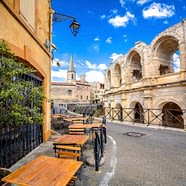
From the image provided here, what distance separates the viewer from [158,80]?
569 inches

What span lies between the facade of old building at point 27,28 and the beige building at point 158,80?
891cm

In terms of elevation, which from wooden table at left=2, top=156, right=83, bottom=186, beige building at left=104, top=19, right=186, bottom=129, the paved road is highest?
beige building at left=104, top=19, right=186, bottom=129

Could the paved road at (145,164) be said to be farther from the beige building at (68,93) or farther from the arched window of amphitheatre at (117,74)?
the beige building at (68,93)

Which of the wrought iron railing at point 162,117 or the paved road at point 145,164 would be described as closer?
the paved road at point 145,164

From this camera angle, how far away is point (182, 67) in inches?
483

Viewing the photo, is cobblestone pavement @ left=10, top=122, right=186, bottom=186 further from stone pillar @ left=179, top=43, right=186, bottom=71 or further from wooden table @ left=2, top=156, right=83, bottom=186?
stone pillar @ left=179, top=43, right=186, bottom=71

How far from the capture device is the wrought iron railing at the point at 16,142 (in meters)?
4.34

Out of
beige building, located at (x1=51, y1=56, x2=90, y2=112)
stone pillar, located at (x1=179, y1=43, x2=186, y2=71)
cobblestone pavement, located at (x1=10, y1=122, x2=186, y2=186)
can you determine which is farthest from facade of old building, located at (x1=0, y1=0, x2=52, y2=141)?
beige building, located at (x1=51, y1=56, x2=90, y2=112)

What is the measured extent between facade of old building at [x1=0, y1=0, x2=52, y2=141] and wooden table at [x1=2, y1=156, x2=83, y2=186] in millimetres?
2755

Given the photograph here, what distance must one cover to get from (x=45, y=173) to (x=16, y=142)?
10.2 feet

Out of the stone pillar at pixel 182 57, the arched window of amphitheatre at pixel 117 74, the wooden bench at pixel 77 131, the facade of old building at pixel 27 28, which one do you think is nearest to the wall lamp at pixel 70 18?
the facade of old building at pixel 27 28

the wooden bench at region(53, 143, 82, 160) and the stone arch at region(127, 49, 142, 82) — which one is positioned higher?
the stone arch at region(127, 49, 142, 82)

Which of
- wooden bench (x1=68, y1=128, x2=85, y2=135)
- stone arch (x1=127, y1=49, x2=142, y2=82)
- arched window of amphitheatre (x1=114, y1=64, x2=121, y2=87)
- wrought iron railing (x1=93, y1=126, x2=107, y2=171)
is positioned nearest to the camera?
wrought iron railing (x1=93, y1=126, x2=107, y2=171)

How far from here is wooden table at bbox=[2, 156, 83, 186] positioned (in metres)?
2.15
